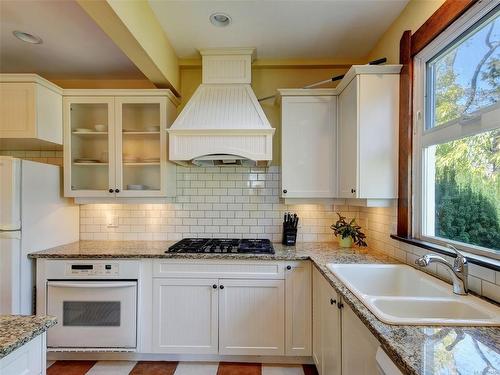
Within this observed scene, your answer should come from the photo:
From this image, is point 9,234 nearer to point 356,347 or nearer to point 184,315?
point 184,315

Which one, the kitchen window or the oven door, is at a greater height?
the kitchen window

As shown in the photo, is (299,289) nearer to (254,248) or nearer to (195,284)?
(254,248)

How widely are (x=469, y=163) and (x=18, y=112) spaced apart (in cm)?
310

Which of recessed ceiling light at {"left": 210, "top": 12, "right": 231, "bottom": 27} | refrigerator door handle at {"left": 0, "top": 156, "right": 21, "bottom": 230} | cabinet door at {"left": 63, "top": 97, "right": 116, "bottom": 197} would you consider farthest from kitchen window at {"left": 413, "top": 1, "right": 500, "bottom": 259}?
refrigerator door handle at {"left": 0, "top": 156, "right": 21, "bottom": 230}

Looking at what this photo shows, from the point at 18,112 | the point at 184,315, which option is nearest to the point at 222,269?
the point at 184,315

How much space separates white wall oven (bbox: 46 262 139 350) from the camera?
213cm

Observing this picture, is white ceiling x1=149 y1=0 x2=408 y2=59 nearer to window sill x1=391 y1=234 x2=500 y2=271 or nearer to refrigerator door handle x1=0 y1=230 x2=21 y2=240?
window sill x1=391 y1=234 x2=500 y2=271

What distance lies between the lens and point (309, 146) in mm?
2418

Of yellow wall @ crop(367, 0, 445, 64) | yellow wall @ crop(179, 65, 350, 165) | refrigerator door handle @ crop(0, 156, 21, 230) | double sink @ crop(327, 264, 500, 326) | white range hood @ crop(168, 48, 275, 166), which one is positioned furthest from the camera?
yellow wall @ crop(179, 65, 350, 165)

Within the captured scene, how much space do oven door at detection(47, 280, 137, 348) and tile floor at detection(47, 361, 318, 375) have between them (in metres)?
0.17

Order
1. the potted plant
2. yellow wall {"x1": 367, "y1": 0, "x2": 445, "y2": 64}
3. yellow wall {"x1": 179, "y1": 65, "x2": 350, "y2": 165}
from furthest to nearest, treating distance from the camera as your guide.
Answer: yellow wall {"x1": 179, "y1": 65, "x2": 350, "y2": 165} < the potted plant < yellow wall {"x1": 367, "y1": 0, "x2": 445, "y2": 64}

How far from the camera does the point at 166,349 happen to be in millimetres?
2156

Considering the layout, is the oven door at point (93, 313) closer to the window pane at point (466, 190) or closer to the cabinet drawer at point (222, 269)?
the cabinet drawer at point (222, 269)

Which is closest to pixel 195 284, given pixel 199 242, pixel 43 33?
pixel 199 242
